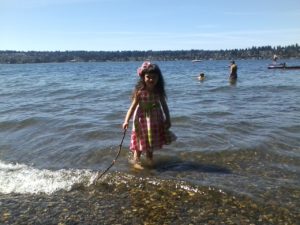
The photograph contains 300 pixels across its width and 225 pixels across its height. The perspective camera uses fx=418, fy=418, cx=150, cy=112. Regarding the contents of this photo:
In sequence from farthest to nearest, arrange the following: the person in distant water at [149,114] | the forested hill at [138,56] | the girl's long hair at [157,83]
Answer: the forested hill at [138,56] → the person in distant water at [149,114] → the girl's long hair at [157,83]

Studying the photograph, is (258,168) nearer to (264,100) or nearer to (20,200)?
(20,200)

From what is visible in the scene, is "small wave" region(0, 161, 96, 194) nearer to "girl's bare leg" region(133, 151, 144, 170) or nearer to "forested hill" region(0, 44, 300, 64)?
"girl's bare leg" region(133, 151, 144, 170)

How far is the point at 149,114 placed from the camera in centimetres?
773

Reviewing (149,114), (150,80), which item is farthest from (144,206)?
(150,80)

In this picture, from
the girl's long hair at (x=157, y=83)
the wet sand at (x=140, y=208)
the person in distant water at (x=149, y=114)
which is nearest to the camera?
the wet sand at (x=140, y=208)

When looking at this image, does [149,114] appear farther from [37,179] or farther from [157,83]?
[37,179]

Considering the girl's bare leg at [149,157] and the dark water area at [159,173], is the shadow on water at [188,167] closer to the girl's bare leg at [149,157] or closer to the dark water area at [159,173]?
the dark water area at [159,173]

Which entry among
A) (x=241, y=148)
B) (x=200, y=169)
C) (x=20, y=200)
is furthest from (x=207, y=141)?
(x=20, y=200)

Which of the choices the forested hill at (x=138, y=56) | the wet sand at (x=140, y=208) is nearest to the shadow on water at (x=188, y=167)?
the wet sand at (x=140, y=208)

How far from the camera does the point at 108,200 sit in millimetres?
6160

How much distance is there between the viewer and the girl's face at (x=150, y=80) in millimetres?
7427

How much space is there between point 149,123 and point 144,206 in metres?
2.11

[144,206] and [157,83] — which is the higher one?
[157,83]

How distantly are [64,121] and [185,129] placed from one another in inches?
158
